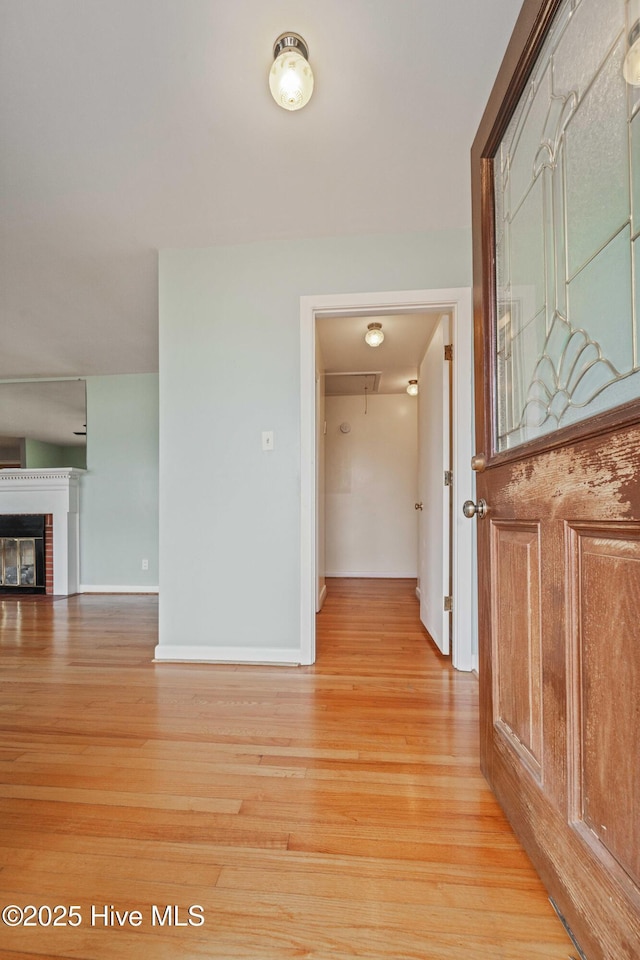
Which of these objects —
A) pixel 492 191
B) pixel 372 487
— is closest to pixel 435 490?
pixel 492 191

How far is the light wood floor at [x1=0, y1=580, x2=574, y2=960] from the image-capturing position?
31.7 inches

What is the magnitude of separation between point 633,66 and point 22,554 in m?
5.26

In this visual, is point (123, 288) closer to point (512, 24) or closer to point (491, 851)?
point (512, 24)

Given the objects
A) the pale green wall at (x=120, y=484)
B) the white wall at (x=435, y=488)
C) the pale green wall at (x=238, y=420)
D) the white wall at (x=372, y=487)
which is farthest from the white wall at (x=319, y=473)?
the pale green wall at (x=120, y=484)

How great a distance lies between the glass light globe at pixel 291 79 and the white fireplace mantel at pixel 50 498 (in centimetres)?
394

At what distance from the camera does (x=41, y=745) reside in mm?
1479

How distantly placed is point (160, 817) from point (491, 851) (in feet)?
2.78

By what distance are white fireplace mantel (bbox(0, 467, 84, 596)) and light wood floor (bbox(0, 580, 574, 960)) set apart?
2374mm

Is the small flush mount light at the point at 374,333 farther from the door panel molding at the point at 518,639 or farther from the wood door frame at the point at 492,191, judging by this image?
the door panel molding at the point at 518,639

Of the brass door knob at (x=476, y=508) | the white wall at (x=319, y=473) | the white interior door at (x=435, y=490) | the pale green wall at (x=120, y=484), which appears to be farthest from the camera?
the pale green wall at (x=120, y=484)

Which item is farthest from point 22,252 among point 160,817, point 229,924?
point 229,924

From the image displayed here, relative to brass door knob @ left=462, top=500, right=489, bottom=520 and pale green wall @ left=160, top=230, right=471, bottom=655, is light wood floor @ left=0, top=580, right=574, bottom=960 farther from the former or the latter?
brass door knob @ left=462, top=500, right=489, bottom=520

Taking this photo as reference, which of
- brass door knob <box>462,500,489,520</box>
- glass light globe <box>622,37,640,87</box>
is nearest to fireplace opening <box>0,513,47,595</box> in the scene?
brass door knob <box>462,500,489,520</box>

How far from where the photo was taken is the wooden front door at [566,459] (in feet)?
2.22
